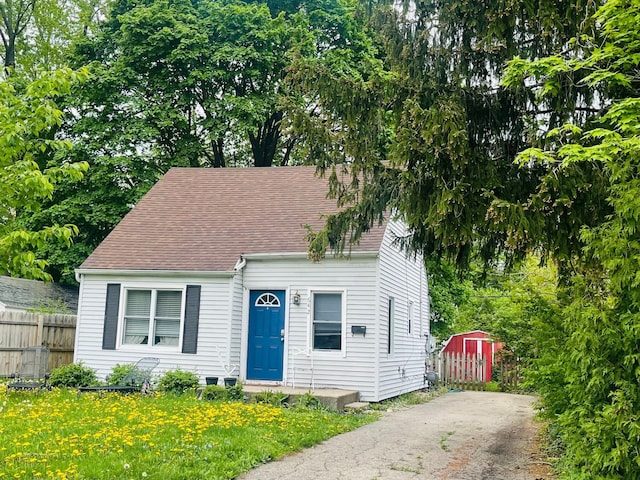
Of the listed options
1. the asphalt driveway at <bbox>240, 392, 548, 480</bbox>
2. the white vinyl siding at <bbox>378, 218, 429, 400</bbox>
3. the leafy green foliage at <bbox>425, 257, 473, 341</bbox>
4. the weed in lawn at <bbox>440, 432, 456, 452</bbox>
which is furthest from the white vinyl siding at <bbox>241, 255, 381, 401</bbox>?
the leafy green foliage at <bbox>425, 257, 473, 341</bbox>

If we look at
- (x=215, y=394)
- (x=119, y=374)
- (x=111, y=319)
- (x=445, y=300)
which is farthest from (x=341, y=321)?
(x=445, y=300)

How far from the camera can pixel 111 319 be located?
14.3 metres

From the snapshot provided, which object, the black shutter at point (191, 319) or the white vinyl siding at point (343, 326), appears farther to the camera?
the black shutter at point (191, 319)

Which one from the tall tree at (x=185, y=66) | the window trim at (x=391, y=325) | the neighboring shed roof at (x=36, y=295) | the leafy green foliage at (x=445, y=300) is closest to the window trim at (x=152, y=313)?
the window trim at (x=391, y=325)

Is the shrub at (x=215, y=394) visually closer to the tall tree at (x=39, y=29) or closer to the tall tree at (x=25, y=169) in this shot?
the tall tree at (x=25, y=169)

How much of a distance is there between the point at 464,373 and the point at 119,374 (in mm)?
11528

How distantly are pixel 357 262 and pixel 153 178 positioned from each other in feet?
42.8

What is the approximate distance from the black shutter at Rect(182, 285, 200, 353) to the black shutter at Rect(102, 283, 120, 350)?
1819mm

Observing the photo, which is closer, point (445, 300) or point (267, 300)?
point (267, 300)

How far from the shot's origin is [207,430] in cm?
818

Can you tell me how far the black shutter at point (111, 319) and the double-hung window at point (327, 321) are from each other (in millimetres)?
4836

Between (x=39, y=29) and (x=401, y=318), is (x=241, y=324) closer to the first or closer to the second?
(x=401, y=318)

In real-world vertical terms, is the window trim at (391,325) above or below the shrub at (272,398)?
above

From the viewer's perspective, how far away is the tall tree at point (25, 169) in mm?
6996
